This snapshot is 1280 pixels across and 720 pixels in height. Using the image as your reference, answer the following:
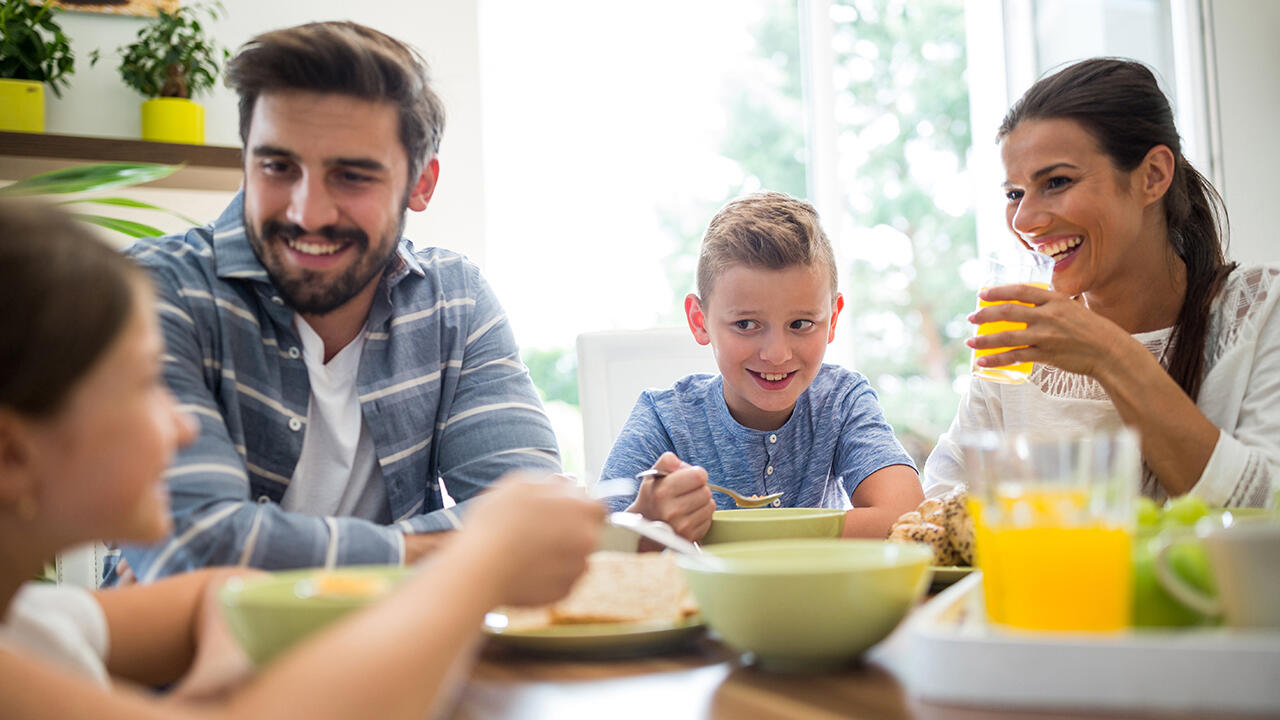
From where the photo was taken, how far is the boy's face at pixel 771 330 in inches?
72.6

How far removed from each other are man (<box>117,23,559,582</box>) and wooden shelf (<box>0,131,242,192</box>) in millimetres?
1599

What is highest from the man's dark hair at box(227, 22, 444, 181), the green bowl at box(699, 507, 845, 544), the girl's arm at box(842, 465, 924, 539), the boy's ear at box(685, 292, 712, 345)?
the man's dark hair at box(227, 22, 444, 181)

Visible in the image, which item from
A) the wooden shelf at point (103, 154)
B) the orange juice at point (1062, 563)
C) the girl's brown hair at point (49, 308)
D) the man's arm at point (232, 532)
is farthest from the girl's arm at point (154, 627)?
the wooden shelf at point (103, 154)

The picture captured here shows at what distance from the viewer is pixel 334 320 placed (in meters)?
1.48

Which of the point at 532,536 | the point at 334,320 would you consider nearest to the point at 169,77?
the point at 334,320

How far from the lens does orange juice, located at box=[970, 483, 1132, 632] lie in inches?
24.8

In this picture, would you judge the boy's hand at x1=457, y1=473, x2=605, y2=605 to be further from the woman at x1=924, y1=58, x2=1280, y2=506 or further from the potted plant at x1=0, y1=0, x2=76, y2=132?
the potted plant at x1=0, y1=0, x2=76, y2=132

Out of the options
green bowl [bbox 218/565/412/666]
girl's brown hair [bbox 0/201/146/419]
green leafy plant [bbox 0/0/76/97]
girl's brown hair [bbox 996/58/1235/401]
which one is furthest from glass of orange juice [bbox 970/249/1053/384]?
green leafy plant [bbox 0/0/76/97]

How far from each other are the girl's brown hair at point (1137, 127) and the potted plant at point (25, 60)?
8.55ft

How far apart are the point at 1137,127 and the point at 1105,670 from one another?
4.74ft

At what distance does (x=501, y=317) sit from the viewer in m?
1.61

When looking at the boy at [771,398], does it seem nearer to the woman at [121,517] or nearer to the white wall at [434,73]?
the woman at [121,517]

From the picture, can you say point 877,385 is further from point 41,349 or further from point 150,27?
point 41,349

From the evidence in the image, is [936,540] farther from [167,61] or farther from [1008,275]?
[167,61]
